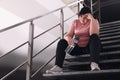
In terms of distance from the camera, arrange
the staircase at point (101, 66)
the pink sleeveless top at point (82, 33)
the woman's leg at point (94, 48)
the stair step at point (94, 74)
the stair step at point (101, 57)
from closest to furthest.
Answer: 1. the stair step at point (94, 74)
2. the staircase at point (101, 66)
3. the woman's leg at point (94, 48)
4. the stair step at point (101, 57)
5. the pink sleeveless top at point (82, 33)

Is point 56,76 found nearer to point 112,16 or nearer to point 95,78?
point 95,78

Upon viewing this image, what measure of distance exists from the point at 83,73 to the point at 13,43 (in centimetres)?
300

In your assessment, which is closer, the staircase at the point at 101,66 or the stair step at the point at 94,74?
the stair step at the point at 94,74

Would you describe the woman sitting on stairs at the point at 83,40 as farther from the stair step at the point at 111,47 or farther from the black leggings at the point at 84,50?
the stair step at the point at 111,47

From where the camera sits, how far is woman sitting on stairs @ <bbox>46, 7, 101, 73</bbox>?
219 cm

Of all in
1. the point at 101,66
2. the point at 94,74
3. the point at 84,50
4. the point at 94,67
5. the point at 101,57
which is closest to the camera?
the point at 94,74

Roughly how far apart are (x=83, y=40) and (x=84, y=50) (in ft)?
0.44

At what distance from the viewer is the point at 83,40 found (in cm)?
246

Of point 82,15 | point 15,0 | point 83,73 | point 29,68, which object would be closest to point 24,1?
point 15,0

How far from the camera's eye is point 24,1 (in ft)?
14.2

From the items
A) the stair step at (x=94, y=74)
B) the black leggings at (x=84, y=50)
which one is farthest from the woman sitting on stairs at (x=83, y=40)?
the stair step at (x=94, y=74)

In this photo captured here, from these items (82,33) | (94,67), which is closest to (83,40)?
(82,33)

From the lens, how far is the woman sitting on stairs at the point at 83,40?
2.19 m

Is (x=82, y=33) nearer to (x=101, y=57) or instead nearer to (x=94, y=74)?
(x=101, y=57)
